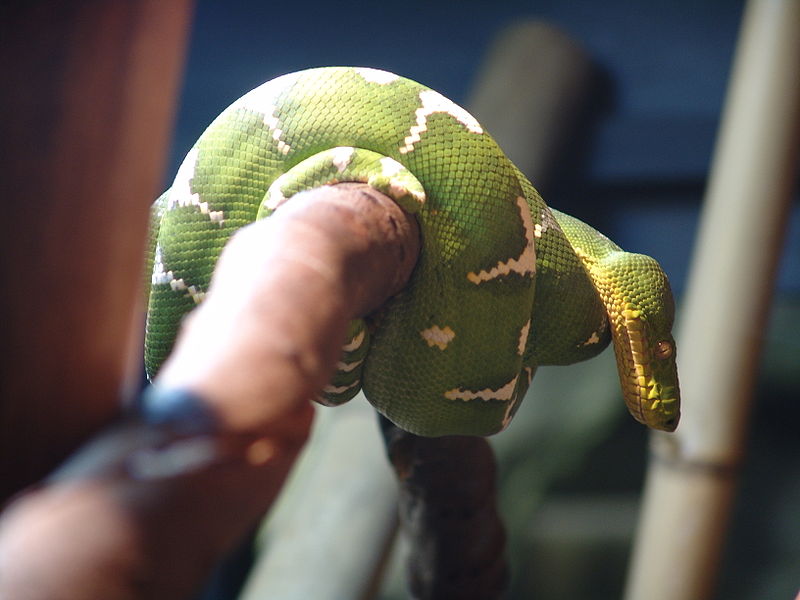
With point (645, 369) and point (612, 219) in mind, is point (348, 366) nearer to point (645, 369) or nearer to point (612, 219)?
point (645, 369)

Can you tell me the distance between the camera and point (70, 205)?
1.46ft

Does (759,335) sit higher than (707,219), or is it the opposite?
(707,219)

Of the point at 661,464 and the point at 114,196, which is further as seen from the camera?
the point at 661,464

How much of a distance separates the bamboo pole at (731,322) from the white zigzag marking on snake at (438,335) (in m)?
1.42

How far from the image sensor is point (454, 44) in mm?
2775

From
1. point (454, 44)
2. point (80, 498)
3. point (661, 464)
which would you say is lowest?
point (661, 464)

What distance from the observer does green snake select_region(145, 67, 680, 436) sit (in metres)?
0.83

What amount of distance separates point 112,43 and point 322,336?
A: 214 millimetres

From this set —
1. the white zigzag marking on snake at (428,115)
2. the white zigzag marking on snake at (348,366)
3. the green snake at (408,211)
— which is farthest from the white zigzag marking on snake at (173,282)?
the white zigzag marking on snake at (428,115)

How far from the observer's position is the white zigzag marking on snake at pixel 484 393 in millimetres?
903

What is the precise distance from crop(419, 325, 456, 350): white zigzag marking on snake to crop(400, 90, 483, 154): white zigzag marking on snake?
0.18m

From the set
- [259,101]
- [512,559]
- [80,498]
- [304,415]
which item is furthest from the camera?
[512,559]

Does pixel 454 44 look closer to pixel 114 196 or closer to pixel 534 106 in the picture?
pixel 534 106

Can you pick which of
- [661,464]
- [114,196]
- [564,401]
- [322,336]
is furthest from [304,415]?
[564,401]
